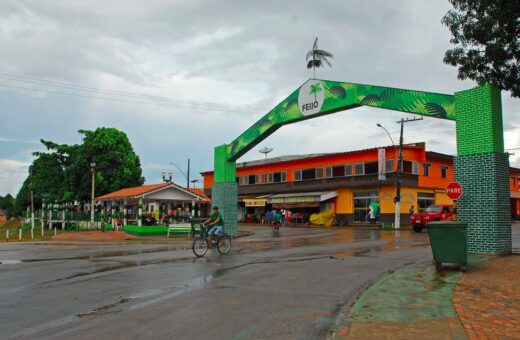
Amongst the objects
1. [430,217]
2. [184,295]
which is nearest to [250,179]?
[430,217]

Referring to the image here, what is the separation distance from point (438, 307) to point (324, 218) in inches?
1544

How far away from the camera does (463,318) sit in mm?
6844

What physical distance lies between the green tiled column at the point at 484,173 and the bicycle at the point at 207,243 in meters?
7.91

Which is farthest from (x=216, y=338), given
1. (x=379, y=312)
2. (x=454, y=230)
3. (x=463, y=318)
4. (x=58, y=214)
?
(x=58, y=214)

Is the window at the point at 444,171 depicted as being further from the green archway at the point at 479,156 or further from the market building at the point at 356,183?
the green archway at the point at 479,156

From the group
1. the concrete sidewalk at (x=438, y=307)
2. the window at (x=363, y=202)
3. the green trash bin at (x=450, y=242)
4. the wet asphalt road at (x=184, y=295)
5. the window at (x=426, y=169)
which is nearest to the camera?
the concrete sidewalk at (x=438, y=307)

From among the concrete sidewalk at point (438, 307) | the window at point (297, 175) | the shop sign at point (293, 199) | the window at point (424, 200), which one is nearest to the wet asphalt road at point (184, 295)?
the concrete sidewalk at point (438, 307)

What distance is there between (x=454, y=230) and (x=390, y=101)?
8.70 metres

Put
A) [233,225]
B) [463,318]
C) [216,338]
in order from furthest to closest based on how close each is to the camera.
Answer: [233,225] → [463,318] → [216,338]

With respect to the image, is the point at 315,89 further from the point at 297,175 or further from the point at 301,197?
the point at 297,175

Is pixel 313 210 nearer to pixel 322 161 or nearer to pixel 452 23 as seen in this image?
pixel 322 161

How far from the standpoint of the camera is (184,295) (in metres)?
8.92

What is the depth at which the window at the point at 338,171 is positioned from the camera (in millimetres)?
48312

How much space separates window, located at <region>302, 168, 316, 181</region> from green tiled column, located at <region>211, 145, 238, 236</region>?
78.1 ft
